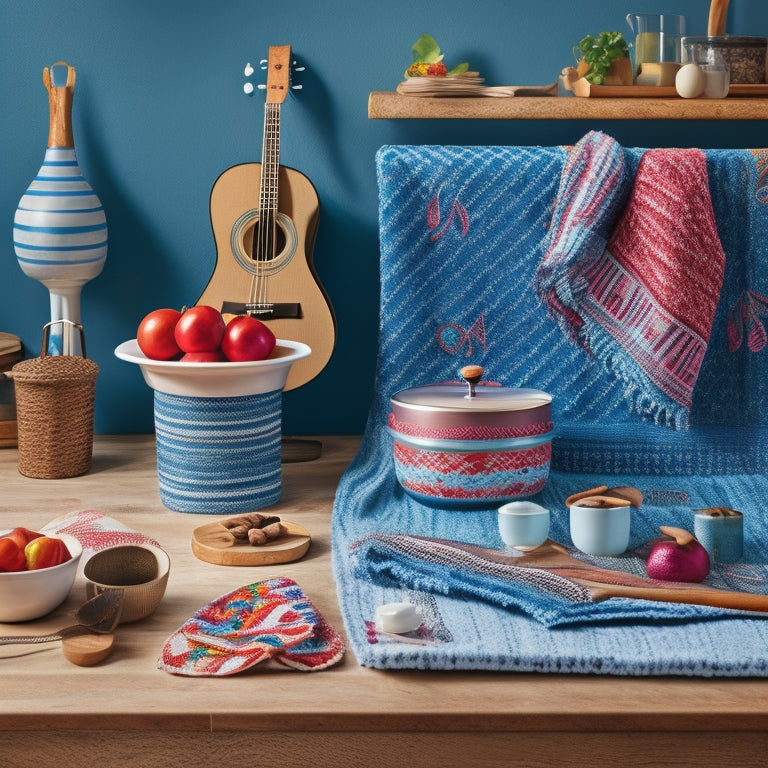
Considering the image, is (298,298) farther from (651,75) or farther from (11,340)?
(651,75)

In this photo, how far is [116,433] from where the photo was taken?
232 centimetres

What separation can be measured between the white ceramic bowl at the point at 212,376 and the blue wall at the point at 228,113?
566 mm

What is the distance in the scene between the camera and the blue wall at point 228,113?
214 cm

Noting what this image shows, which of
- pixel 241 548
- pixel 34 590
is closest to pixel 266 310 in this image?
pixel 241 548

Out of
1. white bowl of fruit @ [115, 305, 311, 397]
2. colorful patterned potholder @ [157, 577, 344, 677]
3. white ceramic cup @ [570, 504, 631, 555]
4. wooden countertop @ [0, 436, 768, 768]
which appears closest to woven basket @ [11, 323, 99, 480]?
white bowl of fruit @ [115, 305, 311, 397]

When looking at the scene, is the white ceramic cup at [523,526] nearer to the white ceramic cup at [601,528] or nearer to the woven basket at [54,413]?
the white ceramic cup at [601,528]

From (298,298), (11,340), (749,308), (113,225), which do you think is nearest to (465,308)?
(298,298)

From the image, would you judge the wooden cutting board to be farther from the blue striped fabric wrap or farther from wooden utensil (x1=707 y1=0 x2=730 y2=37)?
wooden utensil (x1=707 y1=0 x2=730 y2=37)

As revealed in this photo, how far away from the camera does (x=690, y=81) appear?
197cm

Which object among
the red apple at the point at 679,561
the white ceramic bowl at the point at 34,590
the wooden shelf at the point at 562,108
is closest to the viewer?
the white ceramic bowl at the point at 34,590

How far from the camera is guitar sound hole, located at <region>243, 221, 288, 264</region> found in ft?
6.86

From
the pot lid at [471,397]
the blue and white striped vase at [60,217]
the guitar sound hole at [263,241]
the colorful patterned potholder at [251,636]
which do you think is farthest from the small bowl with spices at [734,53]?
the colorful patterned potholder at [251,636]

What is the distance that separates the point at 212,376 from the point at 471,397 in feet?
1.38

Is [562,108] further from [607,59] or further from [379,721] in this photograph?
[379,721]
